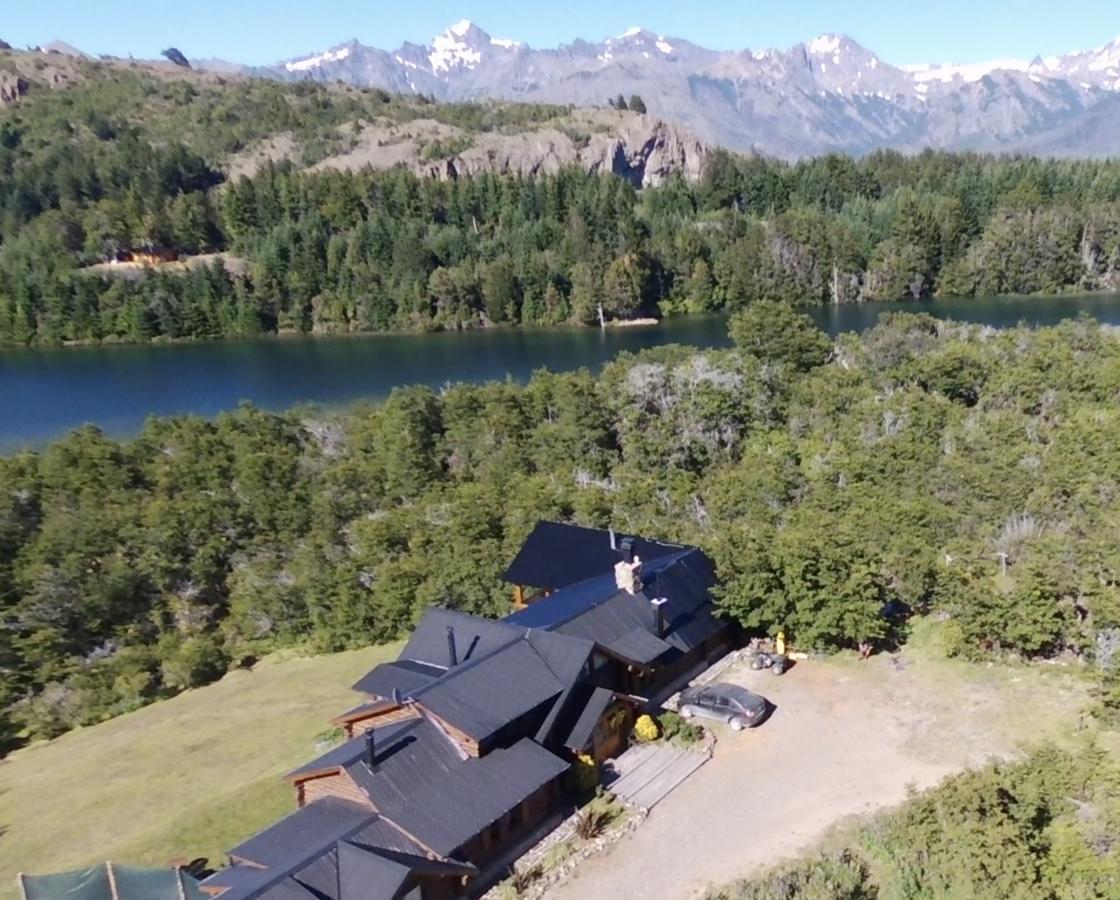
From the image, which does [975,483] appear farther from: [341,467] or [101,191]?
[101,191]

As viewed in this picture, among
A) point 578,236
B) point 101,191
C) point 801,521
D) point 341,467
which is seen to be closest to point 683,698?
point 801,521

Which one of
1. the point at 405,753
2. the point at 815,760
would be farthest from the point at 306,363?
the point at 815,760

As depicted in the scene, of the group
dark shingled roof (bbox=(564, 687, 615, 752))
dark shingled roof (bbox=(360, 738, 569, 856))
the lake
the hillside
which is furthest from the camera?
the hillside

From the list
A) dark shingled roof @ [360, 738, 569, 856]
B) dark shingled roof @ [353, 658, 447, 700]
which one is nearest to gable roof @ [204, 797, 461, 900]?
dark shingled roof @ [360, 738, 569, 856]

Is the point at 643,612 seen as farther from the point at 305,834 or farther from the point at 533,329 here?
the point at 533,329

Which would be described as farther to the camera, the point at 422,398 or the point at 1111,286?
the point at 1111,286

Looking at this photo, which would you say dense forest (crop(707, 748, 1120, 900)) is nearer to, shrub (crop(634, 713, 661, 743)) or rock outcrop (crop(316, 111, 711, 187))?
shrub (crop(634, 713, 661, 743))

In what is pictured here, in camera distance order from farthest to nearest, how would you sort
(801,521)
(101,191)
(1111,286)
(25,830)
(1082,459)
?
1. (101,191)
2. (1111,286)
3. (1082,459)
4. (801,521)
5. (25,830)

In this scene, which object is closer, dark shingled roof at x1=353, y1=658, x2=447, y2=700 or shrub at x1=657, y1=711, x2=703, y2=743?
dark shingled roof at x1=353, y1=658, x2=447, y2=700
